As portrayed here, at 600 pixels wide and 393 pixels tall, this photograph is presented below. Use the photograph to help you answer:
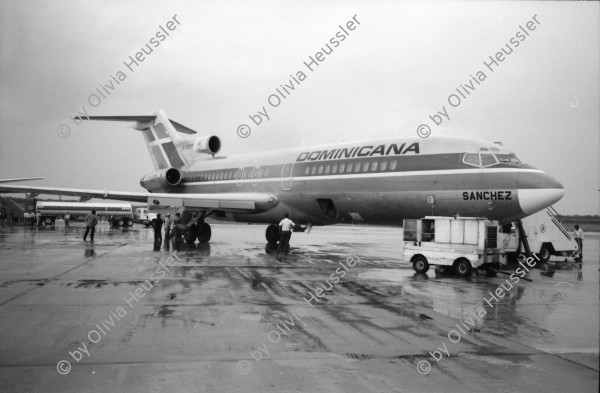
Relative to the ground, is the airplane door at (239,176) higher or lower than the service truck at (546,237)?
higher

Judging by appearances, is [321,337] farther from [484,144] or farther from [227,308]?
[484,144]

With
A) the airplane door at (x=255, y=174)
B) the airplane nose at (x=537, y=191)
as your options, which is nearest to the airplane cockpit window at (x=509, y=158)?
the airplane nose at (x=537, y=191)

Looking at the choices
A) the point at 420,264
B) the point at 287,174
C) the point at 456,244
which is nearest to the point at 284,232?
the point at 287,174

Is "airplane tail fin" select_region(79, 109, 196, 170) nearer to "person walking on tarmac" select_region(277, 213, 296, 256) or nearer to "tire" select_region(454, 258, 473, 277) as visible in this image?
"person walking on tarmac" select_region(277, 213, 296, 256)

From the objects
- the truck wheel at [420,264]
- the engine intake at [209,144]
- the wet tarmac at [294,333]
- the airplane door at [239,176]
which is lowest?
the wet tarmac at [294,333]

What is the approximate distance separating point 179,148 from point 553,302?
938 inches

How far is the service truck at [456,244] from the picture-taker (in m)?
13.7

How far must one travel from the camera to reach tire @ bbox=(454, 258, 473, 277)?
44.7ft

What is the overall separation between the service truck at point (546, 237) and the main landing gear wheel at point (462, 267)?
4279mm

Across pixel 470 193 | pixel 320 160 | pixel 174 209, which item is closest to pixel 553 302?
pixel 470 193

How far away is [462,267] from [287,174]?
9.24 metres

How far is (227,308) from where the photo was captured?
335 inches

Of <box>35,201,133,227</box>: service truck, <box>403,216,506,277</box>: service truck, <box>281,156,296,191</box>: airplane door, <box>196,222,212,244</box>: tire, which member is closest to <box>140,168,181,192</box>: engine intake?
<box>196,222,212,244</box>: tire

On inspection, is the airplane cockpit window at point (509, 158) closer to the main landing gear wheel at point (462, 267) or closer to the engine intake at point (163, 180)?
the main landing gear wheel at point (462, 267)
